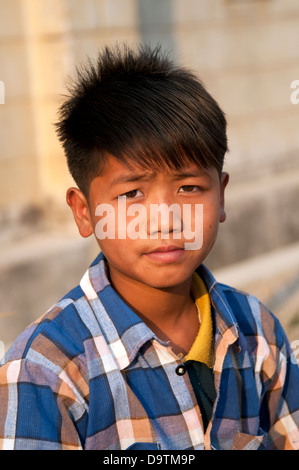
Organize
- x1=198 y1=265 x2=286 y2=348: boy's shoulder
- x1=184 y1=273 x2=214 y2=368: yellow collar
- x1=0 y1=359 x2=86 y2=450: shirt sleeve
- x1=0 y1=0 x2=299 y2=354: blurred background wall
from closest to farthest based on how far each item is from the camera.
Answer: x1=0 y1=359 x2=86 y2=450: shirt sleeve
x1=184 y1=273 x2=214 y2=368: yellow collar
x1=198 y1=265 x2=286 y2=348: boy's shoulder
x1=0 y1=0 x2=299 y2=354: blurred background wall

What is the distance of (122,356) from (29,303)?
2.59 meters

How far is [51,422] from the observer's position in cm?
165

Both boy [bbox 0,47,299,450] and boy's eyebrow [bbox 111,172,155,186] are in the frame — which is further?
boy's eyebrow [bbox 111,172,155,186]

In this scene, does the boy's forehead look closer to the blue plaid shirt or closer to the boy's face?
the boy's face

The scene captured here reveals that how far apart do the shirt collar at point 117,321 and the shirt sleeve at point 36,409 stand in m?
0.18

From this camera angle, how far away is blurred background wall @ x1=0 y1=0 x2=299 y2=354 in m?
4.40

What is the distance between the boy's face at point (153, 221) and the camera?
1.80 m

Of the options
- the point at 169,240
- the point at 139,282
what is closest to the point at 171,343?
the point at 139,282

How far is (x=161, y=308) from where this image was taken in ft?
6.51

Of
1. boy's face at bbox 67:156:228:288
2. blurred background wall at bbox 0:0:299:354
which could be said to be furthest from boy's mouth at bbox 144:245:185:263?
blurred background wall at bbox 0:0:299:354

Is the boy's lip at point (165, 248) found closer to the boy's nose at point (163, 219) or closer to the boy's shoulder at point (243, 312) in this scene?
the boy's nose at point (163, 219)

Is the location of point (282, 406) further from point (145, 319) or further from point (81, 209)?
point (81, 209)

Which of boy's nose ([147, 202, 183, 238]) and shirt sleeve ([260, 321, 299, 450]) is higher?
boy's nose ([147, 202, 183, 238])

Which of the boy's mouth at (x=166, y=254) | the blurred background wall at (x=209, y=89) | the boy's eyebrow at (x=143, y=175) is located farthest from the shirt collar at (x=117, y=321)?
the blurred background wall at (x=209, y=89)
